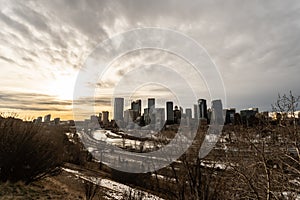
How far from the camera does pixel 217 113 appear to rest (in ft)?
36.7

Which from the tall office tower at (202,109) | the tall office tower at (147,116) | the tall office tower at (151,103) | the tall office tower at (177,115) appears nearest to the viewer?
the tall office tower at (202,109)

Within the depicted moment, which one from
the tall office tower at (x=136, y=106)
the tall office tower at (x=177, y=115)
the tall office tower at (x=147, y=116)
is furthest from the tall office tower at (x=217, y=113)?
the tall office tower at (x=136, y=106)

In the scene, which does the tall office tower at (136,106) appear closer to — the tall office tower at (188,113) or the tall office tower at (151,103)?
the tall office tower at (151,103)

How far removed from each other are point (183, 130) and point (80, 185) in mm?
10456

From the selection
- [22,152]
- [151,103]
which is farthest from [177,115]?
[22,152]

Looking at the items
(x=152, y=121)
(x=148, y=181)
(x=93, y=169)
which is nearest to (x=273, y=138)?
(x=152, y=121)

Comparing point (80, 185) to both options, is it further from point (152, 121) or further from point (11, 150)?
point (152, 121)

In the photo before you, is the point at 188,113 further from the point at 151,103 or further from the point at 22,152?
the point at 22,152

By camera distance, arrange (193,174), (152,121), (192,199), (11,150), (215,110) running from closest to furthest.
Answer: (192,199), (193,174), (215,110), (152,121), (11,150)

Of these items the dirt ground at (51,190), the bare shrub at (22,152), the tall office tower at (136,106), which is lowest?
the dirt ground at (51,190)

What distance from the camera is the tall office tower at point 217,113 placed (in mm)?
10779

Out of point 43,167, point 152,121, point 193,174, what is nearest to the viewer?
point 193,174

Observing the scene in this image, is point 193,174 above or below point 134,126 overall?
below

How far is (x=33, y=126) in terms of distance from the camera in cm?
1636
